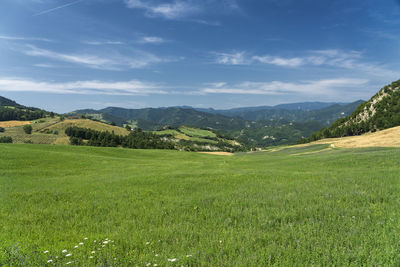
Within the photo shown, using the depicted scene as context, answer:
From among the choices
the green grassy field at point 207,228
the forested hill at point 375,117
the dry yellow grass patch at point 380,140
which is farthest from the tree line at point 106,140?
the green grassy field at point 207,228

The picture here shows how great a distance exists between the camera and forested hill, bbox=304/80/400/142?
126 m

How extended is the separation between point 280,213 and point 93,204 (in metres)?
8.47

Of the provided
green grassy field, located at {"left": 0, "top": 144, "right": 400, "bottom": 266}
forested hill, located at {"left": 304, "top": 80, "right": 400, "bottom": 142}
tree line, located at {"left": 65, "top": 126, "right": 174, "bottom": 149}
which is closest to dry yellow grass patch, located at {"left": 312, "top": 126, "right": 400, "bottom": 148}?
green grassy field, located at {"left": 0, "top": 144, "right": 400, "bottom": 266}

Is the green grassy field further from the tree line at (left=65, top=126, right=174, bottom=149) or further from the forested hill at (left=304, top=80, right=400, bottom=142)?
the forested hill at (left=304, top=80, right=400, bottom=142)

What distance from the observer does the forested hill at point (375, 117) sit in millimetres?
125750

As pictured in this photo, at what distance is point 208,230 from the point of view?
6.26 meters

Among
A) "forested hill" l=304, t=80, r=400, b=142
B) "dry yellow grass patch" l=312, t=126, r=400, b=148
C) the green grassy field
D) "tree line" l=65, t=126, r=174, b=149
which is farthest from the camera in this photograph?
"tree line" l=65, t=126, r=174, b=149

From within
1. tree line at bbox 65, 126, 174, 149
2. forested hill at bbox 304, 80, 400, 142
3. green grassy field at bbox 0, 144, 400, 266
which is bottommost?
tree line at bbox 65, 126, 174, 149

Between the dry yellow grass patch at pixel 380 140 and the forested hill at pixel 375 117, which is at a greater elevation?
the forested hill at pixel 375 117

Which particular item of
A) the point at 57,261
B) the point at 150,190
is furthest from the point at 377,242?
the point at 150,190

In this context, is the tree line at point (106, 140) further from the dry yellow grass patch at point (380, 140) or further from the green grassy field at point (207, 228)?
the green grassy field at point (207, 228)

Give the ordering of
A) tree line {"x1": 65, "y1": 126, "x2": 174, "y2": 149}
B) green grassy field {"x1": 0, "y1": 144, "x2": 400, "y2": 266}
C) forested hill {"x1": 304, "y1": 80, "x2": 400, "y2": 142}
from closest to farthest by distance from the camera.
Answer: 1. green grassy field {"x1": 0, "y1": 144, "x2": 400, "y2": 266}
2. forested hill {"x1": 304, "y1": 80, "x2": 400, "y2": 142}
3. tree line {"x1": 65, "y1": 126, "x2": 174, "y2": 149}

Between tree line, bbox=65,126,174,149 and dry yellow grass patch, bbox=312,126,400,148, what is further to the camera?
tree line, bbox=65,126,174,149

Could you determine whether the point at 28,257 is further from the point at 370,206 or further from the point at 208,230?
the point at 370,206
